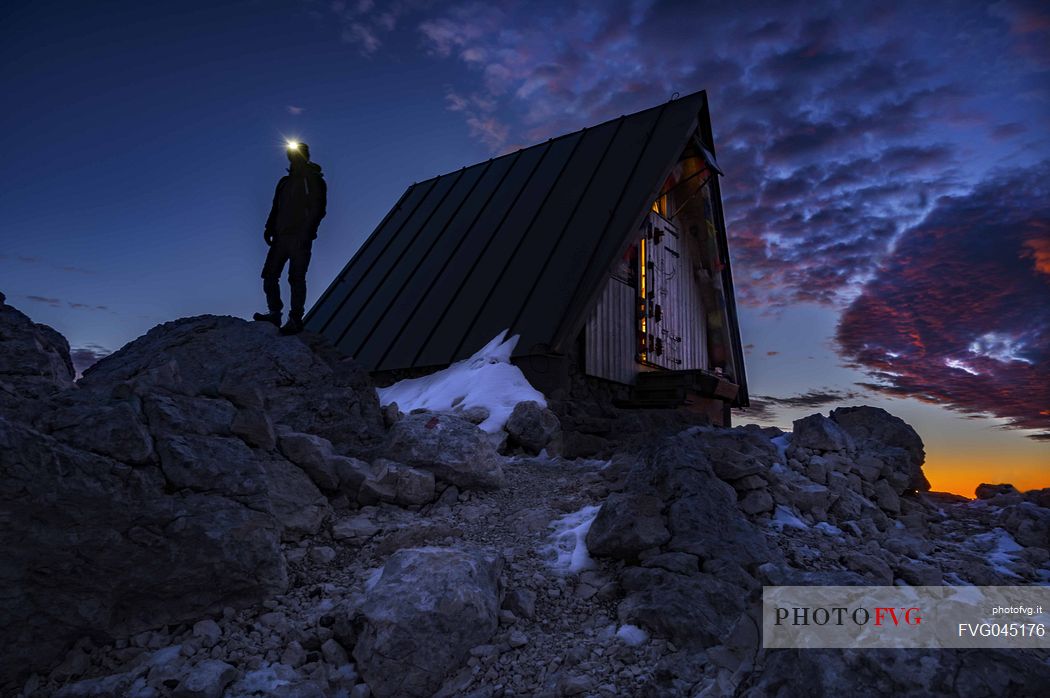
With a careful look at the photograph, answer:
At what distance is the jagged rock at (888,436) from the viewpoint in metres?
6.94

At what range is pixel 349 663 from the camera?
330 cm

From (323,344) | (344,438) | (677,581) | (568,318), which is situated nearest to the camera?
(677,581)

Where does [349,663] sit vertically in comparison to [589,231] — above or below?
below

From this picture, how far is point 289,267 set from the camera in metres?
7.64

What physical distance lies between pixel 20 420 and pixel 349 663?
231cm

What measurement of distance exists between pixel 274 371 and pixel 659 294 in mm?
8564

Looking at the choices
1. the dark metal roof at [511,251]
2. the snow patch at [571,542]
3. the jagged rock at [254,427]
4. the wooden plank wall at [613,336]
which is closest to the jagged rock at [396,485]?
the jagged rock at [254,427]

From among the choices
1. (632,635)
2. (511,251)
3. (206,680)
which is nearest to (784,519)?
(632,635)

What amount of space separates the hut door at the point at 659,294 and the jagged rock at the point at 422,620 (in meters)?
8.59

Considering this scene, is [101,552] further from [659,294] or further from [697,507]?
[659,294]

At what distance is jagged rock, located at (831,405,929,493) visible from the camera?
273 inches

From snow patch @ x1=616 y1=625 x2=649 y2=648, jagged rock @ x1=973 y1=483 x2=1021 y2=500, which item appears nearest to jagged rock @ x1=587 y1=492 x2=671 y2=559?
snow patch @ x1=616 y1=625 x2=649 y2=648

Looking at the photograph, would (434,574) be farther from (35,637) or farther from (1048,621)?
(1048,621)

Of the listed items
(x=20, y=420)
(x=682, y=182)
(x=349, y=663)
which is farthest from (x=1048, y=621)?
(x=682, y=182)
